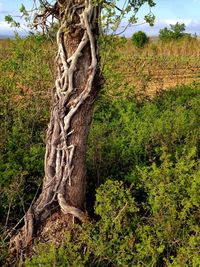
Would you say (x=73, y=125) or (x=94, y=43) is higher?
(x=94, y=43)

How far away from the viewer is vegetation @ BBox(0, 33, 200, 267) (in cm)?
334

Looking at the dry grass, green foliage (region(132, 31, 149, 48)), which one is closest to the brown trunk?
the dry grass

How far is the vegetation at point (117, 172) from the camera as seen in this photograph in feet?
11.0

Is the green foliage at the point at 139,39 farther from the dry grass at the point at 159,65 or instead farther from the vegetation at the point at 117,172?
the vegetation at the point at 117,172

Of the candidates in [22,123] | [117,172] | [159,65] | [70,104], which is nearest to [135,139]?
[117,172]

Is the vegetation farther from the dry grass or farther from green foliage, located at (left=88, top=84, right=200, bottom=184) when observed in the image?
the dry grass

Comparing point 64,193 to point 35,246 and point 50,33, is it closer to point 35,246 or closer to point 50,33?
point 35,246

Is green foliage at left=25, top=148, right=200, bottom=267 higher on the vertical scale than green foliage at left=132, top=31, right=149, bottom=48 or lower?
lower

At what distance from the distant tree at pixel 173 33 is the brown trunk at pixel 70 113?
69.0 feet

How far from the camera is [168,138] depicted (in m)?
4.72

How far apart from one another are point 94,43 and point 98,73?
0.71ft

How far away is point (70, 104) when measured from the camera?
353 cm

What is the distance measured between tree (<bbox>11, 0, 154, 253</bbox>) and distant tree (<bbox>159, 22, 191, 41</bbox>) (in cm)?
2099

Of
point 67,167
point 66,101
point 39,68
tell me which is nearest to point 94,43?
point 66,101
